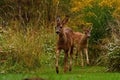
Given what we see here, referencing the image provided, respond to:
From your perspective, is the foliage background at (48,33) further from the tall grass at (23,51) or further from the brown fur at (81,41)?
the brown fur at (81,41)

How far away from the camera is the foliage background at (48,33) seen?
17.9m

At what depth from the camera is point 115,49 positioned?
58.9ft

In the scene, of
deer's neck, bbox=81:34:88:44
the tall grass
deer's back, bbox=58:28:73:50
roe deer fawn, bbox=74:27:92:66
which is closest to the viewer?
deer's back, bbox=58:28:73:50

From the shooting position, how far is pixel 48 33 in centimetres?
2155

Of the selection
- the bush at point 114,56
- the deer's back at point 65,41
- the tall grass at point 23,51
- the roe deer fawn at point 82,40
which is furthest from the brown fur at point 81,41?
the deer's back at point 65,41

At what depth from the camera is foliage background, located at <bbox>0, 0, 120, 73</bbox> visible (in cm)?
1792

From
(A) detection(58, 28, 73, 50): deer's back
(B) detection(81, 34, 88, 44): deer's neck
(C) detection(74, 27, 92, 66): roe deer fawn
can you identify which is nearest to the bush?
(A) detection(58, 28, 73, 50): deer's back

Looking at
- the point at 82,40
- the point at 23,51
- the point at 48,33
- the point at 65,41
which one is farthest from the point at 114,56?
the point at 82,40

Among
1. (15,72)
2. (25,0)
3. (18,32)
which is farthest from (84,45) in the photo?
(25,0)

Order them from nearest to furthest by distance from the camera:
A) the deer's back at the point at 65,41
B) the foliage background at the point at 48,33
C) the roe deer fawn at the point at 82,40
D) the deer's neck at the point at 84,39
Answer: the deer's back at the point at 65,41 < the foliage background at the point at 48,33 < the roe deer fawn at the point at 82,40 < the deer's neck at the point at 84,39

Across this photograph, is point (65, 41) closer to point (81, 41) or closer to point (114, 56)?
point (114, 56)

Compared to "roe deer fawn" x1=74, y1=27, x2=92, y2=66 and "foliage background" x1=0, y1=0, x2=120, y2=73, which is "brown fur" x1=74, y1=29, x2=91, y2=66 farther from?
"foliage background" x1=0, y1=0, x2=120, y2=73

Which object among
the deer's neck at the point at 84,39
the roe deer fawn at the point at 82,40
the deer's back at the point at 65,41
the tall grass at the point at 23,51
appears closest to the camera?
the deer's back at the point at 65,41

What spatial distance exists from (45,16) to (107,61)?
6.40m
